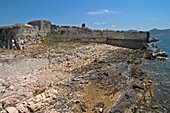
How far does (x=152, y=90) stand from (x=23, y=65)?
641 inches

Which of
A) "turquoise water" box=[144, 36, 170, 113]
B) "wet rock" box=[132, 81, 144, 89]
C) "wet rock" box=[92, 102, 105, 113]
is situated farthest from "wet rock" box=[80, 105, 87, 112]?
"wet rock" box=[132, 81, 144, 89]

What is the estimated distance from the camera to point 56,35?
5147 centimetres

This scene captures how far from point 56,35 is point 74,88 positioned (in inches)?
1394

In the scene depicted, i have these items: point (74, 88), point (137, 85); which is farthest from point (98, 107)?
point (137, 85)

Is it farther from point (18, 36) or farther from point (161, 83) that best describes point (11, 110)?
point (18, 36)

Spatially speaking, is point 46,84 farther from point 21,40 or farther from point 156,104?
point 21,40

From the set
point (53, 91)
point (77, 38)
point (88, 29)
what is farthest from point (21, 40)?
point (53, 91)

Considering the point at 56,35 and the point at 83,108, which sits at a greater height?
the point at 56,35

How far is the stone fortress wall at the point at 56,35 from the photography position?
41656 mm

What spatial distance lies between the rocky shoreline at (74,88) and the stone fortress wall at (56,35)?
15.5 metres

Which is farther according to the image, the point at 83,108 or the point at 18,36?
the point at 18,36

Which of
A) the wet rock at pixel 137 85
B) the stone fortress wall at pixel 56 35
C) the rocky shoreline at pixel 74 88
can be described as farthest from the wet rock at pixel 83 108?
the stone fortress wall at pixel 56 35

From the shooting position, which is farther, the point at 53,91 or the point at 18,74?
the point at 18,74

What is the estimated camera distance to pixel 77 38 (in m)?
49.4
